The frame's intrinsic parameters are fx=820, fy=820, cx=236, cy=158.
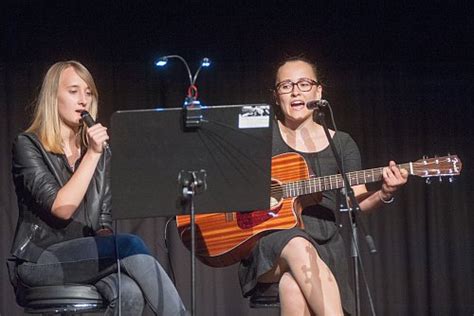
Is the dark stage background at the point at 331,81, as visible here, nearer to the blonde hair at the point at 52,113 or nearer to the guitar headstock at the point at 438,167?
the blonde hair at the point at 52,113

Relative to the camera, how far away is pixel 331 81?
18.1 feet

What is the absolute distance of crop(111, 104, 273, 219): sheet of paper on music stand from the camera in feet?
8.83

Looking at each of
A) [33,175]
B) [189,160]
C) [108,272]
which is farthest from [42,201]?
[189,160]

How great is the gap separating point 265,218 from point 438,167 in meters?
0.74

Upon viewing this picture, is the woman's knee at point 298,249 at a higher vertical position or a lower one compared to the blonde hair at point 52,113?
lower

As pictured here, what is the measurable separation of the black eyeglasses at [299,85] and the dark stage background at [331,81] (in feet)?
5.97

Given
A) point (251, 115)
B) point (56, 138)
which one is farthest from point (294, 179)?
point (56, 138)

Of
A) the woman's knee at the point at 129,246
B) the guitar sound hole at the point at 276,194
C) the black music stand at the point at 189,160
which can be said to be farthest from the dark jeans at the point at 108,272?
the guitar sound hole at the point at 276,194

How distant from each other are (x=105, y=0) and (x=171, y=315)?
284 centimetres

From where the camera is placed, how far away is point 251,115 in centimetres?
276

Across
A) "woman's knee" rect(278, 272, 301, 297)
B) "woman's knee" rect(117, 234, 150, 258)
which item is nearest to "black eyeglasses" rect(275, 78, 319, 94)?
"woman's knee" rect(278, 272, 301, 297)

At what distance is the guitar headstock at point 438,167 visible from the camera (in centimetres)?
335

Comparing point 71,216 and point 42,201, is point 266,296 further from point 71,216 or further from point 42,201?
point 42,201

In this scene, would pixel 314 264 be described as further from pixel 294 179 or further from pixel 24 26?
pixel 24 26
